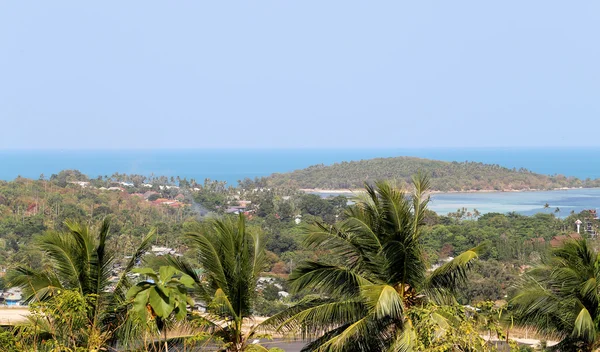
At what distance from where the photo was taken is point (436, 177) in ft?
305

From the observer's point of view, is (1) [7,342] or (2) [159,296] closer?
(2) [159,296]

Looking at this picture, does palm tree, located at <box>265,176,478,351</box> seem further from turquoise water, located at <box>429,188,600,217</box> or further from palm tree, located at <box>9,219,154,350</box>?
turquoise water, located at <box>429,188,600,217</box>

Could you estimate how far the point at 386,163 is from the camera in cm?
9744

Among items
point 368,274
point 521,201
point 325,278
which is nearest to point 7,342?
point 325,278

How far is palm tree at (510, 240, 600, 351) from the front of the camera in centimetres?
827

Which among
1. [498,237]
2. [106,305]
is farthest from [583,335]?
[498,237]

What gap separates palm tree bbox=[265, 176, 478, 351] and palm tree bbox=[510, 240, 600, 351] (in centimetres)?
111

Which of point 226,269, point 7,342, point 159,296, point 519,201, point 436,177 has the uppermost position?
point 159,296

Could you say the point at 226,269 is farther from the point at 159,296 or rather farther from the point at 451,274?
the point at 159,296

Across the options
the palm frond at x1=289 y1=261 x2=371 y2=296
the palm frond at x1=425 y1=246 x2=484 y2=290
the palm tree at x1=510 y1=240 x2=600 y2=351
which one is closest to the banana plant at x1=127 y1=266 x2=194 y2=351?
the palm frond at x1=289 y1=261 x2=371 y2=296

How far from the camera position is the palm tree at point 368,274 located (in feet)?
26.4

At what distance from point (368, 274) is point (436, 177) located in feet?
282

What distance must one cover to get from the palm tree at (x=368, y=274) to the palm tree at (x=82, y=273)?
5.69ft

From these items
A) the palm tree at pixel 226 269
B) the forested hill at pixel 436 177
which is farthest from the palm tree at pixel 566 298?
the forested hill at pixel 436 177
